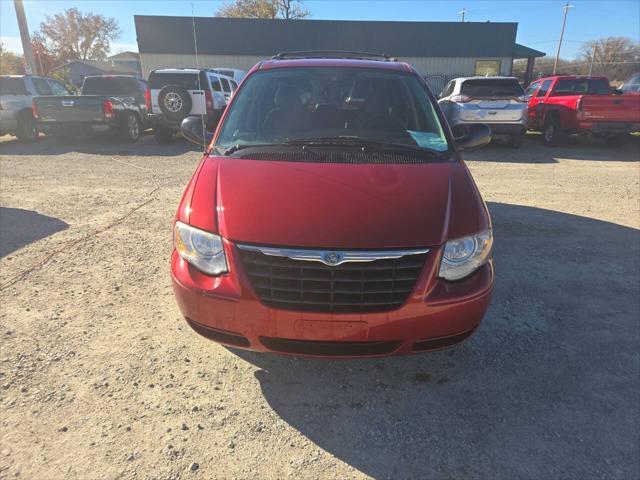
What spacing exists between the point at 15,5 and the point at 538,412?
22323mm

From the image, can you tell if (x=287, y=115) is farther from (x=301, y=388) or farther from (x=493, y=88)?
(x=493, y=88)

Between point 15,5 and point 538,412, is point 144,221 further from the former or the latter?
point 15,5

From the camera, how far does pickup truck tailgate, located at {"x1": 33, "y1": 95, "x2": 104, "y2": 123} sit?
11.2 meters

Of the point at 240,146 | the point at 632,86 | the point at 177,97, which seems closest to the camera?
the point at 240,146

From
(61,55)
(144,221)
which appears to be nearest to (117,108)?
(144,221)

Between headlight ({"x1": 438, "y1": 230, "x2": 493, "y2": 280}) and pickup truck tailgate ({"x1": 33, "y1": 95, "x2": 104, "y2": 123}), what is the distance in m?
11.4

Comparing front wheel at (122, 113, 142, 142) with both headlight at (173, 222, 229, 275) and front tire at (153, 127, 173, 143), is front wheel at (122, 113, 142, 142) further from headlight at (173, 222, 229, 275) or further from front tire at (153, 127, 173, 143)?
headlight at (173, 222, 229, 275)

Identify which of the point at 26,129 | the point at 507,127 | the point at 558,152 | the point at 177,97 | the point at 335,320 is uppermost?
the point at 177,97

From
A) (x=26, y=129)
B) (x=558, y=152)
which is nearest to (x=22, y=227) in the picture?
(x=26, y=129)

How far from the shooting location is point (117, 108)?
11703 millimetres

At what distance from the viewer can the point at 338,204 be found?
239 cm

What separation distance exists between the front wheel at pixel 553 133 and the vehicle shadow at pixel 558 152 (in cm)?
18

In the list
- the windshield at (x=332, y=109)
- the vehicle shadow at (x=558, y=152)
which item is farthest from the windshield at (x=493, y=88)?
the windshield at (x=332, y=109)

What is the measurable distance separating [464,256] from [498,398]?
2.94ft
